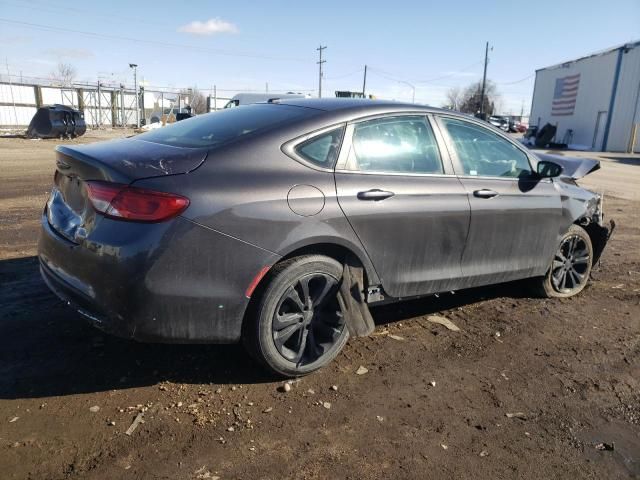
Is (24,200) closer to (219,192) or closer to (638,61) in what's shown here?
(219,192)

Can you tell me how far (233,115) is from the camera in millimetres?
3830

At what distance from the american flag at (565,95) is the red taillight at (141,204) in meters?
45.0

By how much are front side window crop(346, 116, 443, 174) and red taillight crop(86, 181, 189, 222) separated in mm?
1186

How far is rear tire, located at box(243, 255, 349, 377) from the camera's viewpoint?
3094mm

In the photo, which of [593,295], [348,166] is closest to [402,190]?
[348,166]

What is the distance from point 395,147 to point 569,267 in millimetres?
2537

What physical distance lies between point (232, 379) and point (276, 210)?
1.13 meters

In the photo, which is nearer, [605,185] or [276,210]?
[276,210]

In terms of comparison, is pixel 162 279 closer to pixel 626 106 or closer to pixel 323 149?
pixel 323 149

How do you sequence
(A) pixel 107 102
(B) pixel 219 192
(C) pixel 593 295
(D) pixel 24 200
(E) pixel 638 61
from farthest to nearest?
(A) pixel 107 102 < (E) pixel 638 61 < (D) pixel 24 200 < (C) pixel 593 295 < (B) pixel 219 192

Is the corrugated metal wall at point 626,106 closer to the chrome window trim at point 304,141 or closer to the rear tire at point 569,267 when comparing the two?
the rear tire at point 569,267

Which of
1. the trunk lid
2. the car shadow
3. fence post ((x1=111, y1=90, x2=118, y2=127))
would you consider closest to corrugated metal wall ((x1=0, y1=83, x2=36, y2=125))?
fence post ((x1=111, y1=90, x2=118, y2=127))

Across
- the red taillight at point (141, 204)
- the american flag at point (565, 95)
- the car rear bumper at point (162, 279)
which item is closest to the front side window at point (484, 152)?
the car rear bumper at point (162, 279)

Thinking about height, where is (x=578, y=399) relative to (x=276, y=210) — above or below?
below
